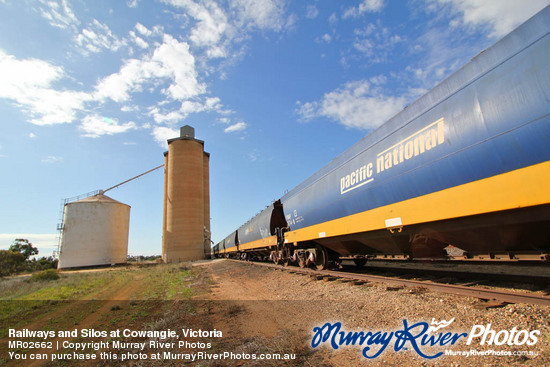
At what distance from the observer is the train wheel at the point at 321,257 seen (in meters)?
11.8

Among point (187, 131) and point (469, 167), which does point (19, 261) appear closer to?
point (187, 131)

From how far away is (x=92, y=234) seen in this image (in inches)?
1780

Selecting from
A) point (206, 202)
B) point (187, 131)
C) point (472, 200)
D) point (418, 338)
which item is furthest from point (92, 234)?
point (472, 200)

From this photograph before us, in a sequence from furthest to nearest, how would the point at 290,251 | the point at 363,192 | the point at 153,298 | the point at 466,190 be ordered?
1. the point at 290,251
2. the point at 153,298
3. the point at 363,192
4. the point at 466,190

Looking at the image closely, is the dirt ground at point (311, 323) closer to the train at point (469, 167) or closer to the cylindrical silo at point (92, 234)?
the train at point (469, 167)

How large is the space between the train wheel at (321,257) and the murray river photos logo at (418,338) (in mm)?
7159

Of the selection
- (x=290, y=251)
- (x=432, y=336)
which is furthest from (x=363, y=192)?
(x=290, y=251)

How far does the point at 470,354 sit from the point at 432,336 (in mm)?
637

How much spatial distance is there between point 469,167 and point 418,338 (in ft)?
9.90

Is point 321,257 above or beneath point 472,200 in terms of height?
beneath

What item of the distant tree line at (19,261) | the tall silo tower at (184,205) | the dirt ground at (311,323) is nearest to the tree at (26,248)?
the distant tree line at (19,261)

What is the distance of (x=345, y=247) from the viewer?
10.0 m

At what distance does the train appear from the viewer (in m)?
3.90

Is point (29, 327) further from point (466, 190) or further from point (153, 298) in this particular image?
point (466, 190)
